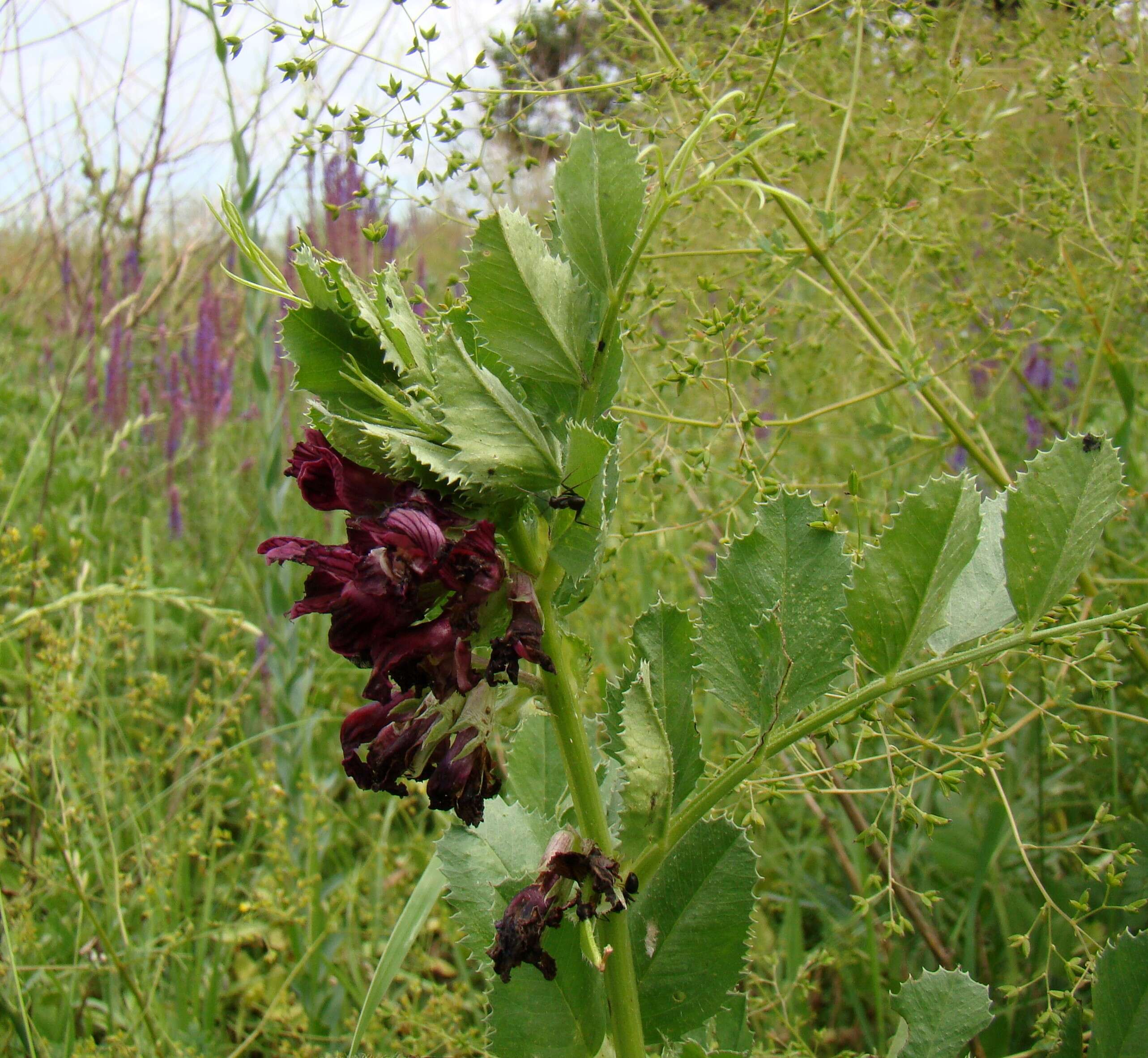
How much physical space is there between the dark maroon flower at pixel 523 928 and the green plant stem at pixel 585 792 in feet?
0.26

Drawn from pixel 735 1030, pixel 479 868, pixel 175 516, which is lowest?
pixel 735 1030

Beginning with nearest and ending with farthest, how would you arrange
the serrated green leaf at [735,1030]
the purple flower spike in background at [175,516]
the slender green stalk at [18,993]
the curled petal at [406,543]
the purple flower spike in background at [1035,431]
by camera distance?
the curled petal at [406,543], the serrated green leaf at [735,1030], the slender green stalk at [18,993], the purple flower spike in background at [1035,431], the purple flower spike in background at [175,516]

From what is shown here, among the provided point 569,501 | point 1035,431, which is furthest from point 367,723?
point 1035,431

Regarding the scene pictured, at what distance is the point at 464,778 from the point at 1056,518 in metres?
0.51

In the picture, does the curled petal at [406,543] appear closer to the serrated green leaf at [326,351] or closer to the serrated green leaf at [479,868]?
the serrated green leaf at [326,351]

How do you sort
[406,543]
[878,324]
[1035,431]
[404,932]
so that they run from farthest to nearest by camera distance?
[1035,431] → [878,324] → [404,932] → [406,543]

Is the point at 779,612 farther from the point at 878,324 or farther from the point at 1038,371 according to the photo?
the point at 1038,371

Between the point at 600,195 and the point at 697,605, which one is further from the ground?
the point at 600,195

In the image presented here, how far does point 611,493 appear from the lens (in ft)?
2.42

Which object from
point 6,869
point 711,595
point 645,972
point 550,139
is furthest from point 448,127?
point 6,869

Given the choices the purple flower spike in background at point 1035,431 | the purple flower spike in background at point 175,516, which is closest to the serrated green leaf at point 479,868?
the purple flower spike in background at point 1035,431

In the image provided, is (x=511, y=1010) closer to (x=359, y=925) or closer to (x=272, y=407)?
(x=359, y=925)

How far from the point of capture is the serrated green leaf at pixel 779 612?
0.79m

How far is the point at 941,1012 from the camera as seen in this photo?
0.91 meters
